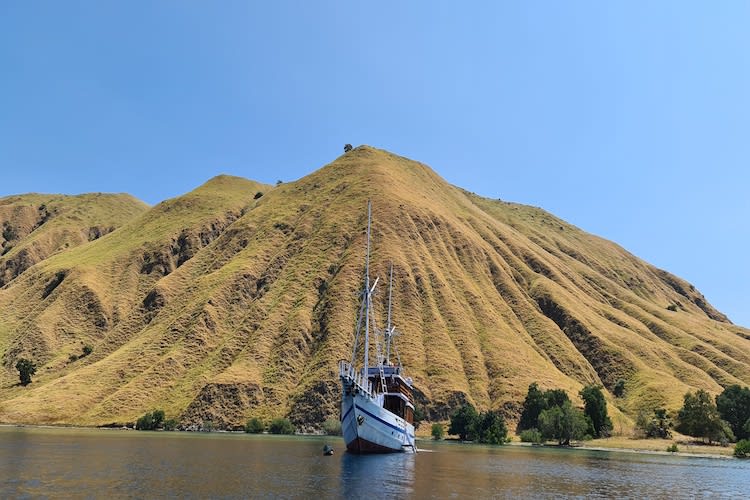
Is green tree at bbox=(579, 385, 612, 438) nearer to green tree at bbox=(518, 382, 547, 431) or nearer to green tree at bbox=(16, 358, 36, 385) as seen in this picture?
green tree at bbox=(518, 382, 547, 431)

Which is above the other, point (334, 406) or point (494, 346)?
point (494, 346)

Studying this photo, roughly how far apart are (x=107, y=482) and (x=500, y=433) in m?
98.0

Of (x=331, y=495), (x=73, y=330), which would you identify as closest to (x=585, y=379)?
(x=331, y=495)

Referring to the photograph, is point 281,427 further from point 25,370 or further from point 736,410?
point 736,410

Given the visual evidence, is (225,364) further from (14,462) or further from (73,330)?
(14,462)

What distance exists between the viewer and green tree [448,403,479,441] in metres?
133

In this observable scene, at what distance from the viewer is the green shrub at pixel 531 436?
131125 millimetres

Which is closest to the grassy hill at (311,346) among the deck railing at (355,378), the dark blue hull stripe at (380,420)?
the dark blue hull stripe at (380,420)

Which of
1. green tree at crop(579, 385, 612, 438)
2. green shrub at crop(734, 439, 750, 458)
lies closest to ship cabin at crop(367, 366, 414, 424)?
green tree at crop(579, 385, 612, 438)

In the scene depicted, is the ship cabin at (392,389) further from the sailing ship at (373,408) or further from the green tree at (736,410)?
the green tree at (736,410)

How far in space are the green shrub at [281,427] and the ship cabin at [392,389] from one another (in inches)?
2049

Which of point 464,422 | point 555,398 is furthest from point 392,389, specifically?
point 555,398

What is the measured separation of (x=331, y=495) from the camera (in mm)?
43781

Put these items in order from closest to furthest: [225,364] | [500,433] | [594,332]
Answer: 1. [500,433]
2. [225,364]
3. [594,332]
